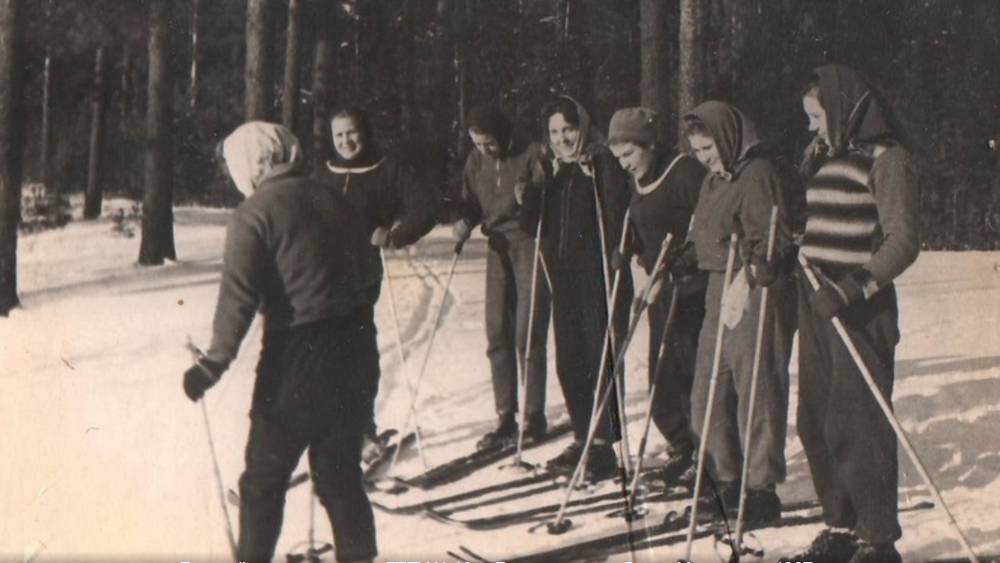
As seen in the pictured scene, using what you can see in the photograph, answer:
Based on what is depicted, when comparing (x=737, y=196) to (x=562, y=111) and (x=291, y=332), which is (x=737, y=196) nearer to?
(x=562, y=111)

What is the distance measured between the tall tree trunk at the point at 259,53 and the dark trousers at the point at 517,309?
0.94 m

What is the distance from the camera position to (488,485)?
434 centimetres

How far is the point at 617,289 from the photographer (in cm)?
444

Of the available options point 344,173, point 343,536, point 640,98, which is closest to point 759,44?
point 640,98

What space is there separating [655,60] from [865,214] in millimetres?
1011

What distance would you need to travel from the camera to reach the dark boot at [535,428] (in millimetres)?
4484

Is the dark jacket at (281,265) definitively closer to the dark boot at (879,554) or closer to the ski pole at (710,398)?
the ski pole at (710,398)

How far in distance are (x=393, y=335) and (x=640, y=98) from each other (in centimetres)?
120

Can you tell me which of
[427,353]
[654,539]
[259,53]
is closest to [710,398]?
[654,539]

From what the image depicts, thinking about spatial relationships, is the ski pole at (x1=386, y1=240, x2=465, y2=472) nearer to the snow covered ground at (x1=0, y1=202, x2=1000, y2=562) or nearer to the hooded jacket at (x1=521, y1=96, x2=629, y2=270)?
the snow covered ground at (x1=0, y1=202, x2=1000, y2=562)

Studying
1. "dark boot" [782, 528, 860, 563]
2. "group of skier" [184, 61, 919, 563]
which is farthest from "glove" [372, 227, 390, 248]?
"dark boot" [782, 528, 860, 563]

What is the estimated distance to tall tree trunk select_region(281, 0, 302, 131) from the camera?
4.21m

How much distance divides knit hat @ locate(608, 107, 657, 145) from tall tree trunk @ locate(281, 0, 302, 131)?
106 cm

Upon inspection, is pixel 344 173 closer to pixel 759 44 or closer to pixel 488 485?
pixel 488 485
